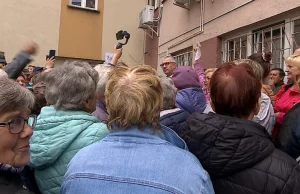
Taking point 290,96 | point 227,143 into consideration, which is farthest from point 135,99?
point 290,96

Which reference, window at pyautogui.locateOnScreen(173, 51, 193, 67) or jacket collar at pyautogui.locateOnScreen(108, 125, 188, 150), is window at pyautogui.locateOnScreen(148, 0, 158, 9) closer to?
window at pyautogui.locateOnScreen(173, 51, 193, 67)

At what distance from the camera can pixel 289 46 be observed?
15.7 ft

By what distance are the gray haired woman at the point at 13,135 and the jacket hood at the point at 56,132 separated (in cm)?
38

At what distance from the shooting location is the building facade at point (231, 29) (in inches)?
193

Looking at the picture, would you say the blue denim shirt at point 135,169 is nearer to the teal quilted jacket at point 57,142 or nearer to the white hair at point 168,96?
the teal quilted jacket at point 57,142

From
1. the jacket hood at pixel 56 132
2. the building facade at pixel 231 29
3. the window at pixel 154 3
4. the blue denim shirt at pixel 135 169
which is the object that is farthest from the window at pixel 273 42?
the window at pixel 154 3

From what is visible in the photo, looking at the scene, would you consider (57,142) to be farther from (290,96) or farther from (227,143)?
(290,96)

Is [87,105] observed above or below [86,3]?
below

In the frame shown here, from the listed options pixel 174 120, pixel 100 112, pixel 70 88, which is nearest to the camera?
pixel 70 88

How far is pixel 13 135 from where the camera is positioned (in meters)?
1.39

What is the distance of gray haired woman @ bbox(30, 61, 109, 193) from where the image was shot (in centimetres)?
187

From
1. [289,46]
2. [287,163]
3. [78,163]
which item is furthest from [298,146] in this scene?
[289,46]

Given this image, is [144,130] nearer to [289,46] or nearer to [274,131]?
[274,131]

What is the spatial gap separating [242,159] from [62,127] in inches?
40.1
